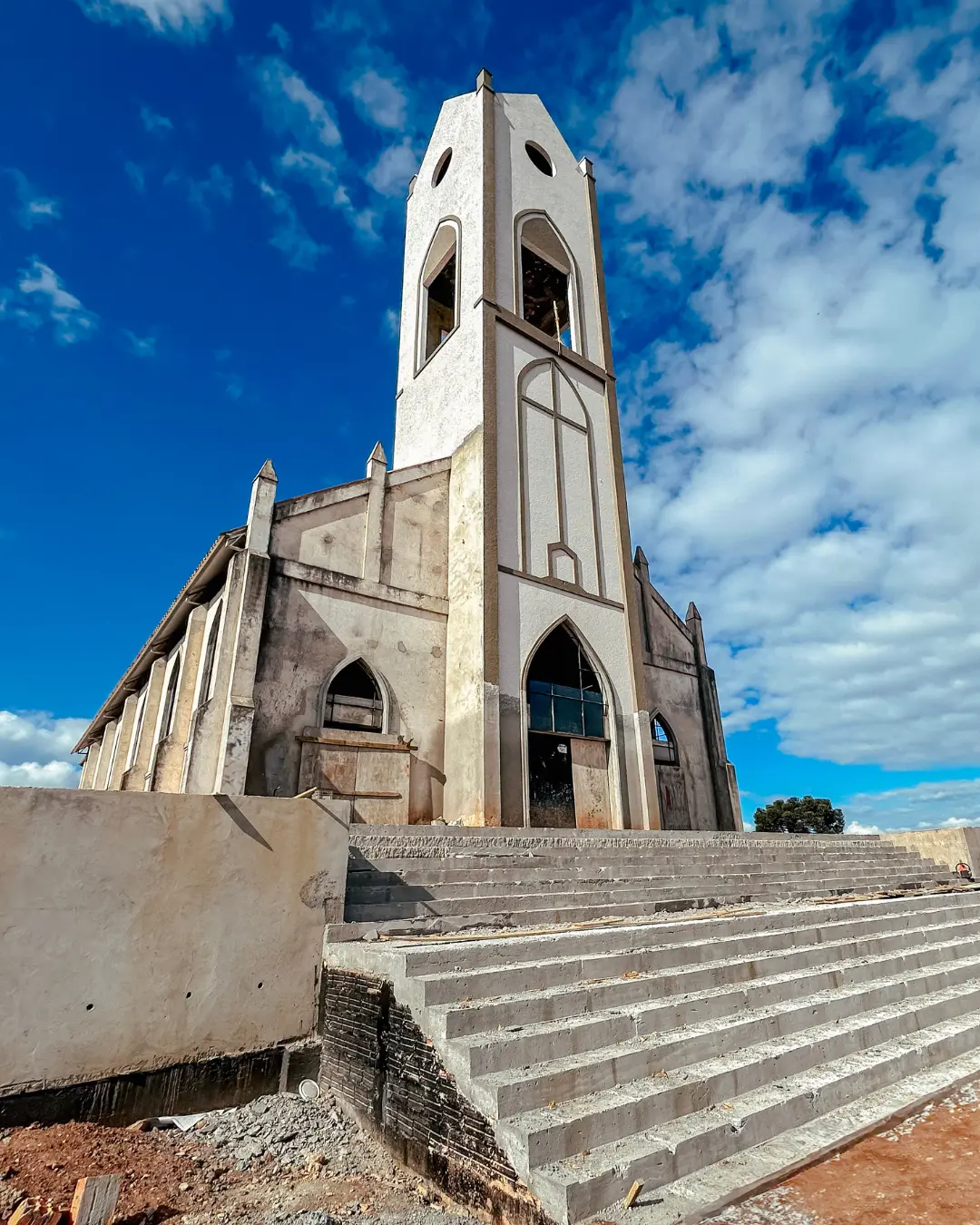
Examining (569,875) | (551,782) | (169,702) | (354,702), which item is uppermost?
(169,702)

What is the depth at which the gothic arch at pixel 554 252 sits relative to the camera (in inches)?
732

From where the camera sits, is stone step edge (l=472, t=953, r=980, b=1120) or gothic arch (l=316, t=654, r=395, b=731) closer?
stone step edge (l=472, t=953, r=980, b=1120)

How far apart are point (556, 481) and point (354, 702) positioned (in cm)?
721

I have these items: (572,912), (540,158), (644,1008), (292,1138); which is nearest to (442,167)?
(540,158)

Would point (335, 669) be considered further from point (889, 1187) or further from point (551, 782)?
point (889, 1187)

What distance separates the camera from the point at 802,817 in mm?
43031

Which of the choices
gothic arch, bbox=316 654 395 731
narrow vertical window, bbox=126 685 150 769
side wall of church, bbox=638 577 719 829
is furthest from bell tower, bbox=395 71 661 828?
narrow vertical window, bbox=126 685 150 769

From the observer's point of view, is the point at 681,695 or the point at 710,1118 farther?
the point at 681,695

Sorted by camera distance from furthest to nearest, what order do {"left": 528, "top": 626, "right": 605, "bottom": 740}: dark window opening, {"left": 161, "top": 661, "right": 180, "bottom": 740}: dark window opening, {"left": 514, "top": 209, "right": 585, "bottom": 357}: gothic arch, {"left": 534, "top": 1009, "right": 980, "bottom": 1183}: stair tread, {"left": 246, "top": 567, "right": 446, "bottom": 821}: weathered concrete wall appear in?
{"left": 514, "top": 209, "right": 585, "bottom": 357}: gothic arch
{"left": 161, "top": 661, "right": 180, "bottom": 740}: dark window opening
{"left": 528, "top": 626, "right": 605, "bottom": 740}: dark window opening
{"left": 246, "top": 567, "right": 446, "bottom": 821}: weathered concrete wall
{"left": 534, "top": 1009, "right": 980, "bottom": 1183}: stair tread

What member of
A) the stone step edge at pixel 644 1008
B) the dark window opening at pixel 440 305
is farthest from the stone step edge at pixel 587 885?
the dark window opening at pixel 440 305

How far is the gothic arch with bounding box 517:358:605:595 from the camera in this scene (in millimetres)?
15180

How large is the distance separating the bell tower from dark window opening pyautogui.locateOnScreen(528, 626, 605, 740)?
34mm

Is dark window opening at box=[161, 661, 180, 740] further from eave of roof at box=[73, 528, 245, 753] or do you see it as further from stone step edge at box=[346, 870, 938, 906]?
stone step edge at box=[346, 870, 938, 906]

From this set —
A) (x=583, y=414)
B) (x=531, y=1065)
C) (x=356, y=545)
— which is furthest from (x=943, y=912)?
(x=583, y=414)
